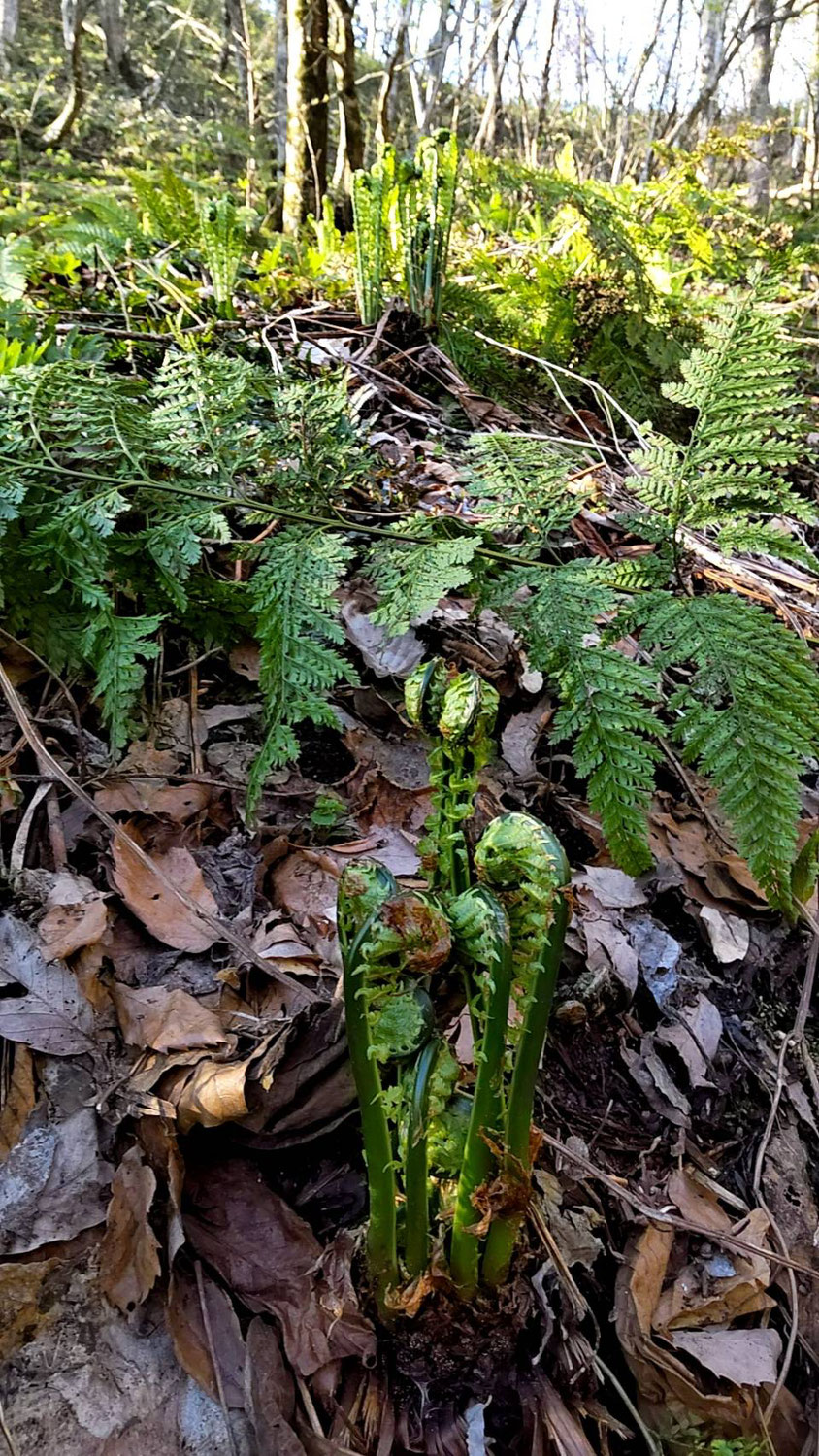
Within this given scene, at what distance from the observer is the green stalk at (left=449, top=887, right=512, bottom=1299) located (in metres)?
0.89

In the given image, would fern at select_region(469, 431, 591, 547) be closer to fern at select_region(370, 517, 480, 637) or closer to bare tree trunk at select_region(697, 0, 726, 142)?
fern at select_region(370, 517, 480, 637)

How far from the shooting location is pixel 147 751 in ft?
6.04

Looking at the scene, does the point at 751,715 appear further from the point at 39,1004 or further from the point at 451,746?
the point at 39,1004

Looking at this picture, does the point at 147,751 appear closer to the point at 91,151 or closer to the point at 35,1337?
the point at 35,1337

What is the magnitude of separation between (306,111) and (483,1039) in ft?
17.1

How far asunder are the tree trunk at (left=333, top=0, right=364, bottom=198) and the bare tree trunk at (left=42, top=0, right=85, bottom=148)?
293 inches

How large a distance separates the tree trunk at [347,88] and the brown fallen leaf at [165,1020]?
424cm

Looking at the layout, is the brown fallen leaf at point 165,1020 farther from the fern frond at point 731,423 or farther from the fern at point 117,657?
the fern frond at point 731,423

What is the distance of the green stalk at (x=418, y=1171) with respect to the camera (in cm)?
93

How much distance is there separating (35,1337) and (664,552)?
1.58 m

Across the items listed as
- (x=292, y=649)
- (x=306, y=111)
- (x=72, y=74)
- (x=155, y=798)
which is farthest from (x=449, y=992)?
(x=72, y=74)

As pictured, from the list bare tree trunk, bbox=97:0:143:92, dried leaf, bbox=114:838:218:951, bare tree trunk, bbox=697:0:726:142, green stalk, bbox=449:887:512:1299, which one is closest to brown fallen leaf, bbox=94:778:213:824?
dried leaf, bbox=114:838:218:951

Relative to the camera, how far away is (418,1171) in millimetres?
961

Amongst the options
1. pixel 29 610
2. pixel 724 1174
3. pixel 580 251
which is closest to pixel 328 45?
pixel 580 251
